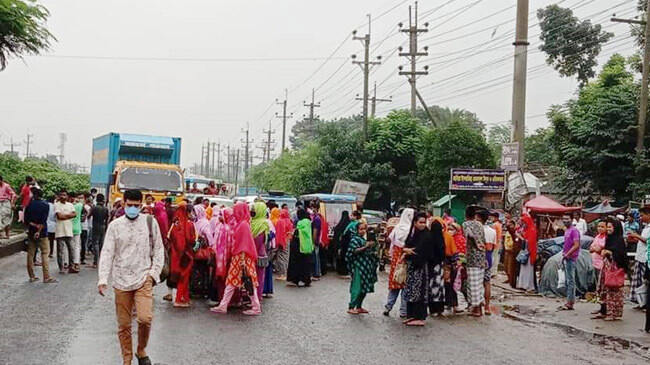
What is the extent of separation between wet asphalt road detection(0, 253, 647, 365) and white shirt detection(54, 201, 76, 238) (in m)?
2.37

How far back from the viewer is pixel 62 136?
6639 inches

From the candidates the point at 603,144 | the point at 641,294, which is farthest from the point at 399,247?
the point at 603,144

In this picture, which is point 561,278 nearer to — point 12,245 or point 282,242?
point 282,242

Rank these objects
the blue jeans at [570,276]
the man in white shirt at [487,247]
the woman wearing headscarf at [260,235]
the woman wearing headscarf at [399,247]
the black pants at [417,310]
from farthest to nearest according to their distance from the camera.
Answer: the blue jeans at [570,276]
the woman wearing headscarf at [260,235]
the man in white shirt at [487,247]
the woman wearing headscarf at [399,247]
the black pants at [417,310]

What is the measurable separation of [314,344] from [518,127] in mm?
9849

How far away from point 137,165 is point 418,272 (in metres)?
14.7

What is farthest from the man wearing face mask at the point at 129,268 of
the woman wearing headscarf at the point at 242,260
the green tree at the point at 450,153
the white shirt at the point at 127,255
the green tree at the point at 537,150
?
the green tree at the point at 537,150

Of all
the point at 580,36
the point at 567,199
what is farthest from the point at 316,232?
the point at 580,36

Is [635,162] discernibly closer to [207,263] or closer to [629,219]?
[629,219]

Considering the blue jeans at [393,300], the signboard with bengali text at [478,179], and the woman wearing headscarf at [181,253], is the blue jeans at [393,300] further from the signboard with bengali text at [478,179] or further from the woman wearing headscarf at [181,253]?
the signboard with bengali text at [478,179]

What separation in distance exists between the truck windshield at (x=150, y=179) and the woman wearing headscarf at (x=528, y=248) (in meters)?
11.3

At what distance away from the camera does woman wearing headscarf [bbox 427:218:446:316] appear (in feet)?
39.3

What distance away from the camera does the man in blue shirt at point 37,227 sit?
47.8 feet

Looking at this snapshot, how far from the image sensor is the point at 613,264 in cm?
1259
